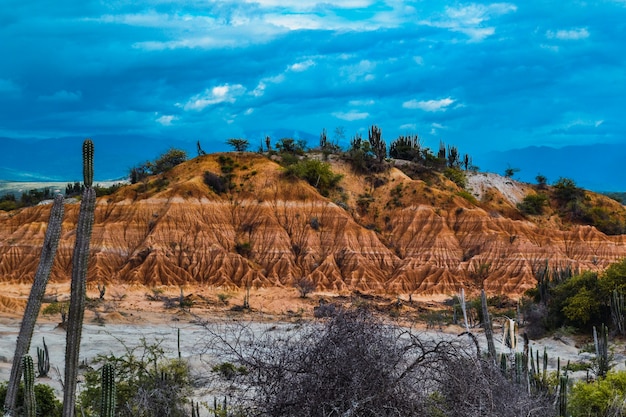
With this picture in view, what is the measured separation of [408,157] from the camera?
91000mm

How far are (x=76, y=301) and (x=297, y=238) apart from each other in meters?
54.1

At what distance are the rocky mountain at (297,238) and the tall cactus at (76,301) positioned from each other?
46607mm

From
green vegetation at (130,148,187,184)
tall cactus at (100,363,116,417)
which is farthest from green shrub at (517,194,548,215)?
tall cactus at (100,363,116,417)

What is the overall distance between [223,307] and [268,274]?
32.1 ft

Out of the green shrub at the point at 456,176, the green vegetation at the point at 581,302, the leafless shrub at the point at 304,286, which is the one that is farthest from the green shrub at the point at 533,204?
the green vegetation at the point at 581,302

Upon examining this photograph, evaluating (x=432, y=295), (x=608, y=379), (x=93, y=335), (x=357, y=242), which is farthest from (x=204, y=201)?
(x=608, y=379)

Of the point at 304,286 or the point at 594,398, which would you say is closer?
the point at 594,398

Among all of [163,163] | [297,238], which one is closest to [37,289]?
[297,238]

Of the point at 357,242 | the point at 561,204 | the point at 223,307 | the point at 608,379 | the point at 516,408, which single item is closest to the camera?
the point at 516,408

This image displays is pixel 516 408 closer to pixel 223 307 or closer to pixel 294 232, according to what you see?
pixel 223 307

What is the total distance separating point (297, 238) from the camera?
65.1 metres

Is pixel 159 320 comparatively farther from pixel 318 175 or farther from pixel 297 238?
pixel 318 175

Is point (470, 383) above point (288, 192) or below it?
below

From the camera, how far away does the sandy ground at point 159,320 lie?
31.7 meters
